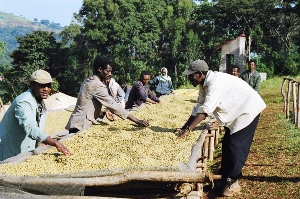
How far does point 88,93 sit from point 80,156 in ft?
3.50

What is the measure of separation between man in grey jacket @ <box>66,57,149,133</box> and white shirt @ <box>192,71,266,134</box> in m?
1.06

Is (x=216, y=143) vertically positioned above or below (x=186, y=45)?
below

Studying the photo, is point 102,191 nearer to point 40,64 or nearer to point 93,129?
point 93,129

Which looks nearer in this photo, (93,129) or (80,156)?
(80,156)

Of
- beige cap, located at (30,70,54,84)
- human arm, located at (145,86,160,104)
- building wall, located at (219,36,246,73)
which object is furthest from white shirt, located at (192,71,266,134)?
building wall, located at (219,36,246,73)

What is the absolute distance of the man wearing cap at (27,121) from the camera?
319 centimetres

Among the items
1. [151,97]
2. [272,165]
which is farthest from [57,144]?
[151,97]

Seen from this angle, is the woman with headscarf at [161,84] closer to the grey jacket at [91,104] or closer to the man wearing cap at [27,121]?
the grey jacket at [91,104]

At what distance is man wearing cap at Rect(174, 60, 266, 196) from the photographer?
3703mm

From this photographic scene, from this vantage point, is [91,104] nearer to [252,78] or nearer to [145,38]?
[252,78]

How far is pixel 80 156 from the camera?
336cm

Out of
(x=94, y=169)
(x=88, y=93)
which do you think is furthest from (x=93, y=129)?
(x=94, y=169)

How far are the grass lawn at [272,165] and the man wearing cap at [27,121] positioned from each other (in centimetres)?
203

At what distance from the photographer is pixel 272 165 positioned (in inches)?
200
